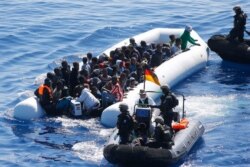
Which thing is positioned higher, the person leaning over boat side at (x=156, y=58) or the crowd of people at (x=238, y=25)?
the crowd of people at (x=238, y=25)

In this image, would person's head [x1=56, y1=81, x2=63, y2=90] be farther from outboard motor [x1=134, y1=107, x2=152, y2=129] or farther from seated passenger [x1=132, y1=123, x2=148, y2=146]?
seated passenger [x1=132, y1=123, x2=148, y2=146]

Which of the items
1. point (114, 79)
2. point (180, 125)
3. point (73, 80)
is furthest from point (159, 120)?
point (73, 80)

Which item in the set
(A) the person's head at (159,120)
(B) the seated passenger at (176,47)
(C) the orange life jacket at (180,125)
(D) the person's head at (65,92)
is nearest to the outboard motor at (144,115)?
(A) the person's head at (159,120)

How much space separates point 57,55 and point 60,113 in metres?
9.70

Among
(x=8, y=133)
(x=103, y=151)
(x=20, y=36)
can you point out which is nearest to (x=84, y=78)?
(x=8, y=133)

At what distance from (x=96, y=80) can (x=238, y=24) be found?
7971mm

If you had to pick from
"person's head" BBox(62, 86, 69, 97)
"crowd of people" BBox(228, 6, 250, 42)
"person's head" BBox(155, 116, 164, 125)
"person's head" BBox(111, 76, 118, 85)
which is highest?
"crowd of people" BBox(228, 6, 250, 42)

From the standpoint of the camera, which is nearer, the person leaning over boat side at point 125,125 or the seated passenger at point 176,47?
the person leaning over boat side at point 125,125

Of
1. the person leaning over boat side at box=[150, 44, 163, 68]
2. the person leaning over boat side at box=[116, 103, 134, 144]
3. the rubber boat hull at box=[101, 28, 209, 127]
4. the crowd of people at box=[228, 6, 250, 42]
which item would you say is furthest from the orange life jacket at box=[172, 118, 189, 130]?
the crowd of people at box=[228, 6, 250, 42]

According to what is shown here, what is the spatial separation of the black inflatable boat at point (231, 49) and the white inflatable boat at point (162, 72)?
1.52 feet

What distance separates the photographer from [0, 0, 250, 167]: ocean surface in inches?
1027

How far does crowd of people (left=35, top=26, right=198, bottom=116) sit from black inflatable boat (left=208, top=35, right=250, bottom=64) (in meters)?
3.84

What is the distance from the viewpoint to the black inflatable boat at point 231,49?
35031 millimetres

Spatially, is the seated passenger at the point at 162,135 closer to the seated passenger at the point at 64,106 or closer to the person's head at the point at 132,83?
the seated passenger at the point at 64,106
